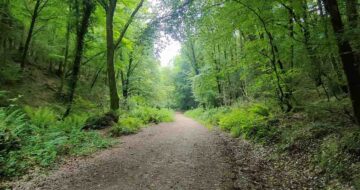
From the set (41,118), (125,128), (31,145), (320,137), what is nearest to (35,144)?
(31,145)

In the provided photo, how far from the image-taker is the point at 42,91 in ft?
54.8

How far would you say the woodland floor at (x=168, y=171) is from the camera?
5129mm

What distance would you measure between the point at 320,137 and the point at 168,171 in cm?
380

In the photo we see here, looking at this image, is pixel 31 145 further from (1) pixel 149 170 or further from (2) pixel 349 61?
(2) pixel 349 61

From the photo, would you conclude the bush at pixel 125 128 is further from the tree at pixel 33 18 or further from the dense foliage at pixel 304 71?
the tree at pixel 33 18

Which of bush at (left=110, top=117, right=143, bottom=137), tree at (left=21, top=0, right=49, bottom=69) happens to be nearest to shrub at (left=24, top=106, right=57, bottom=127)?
bush at (left=110, top=117, right=143, bottom=137)

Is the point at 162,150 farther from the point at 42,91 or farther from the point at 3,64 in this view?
the point at 42,91

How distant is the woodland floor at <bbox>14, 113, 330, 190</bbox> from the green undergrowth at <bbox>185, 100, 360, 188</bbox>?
0.57 meters

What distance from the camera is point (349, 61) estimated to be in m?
5.03

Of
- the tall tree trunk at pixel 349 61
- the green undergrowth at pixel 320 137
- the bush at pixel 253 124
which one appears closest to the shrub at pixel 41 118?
the bush at pixel 253 124

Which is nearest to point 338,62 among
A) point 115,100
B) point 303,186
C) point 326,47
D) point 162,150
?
point 326,47

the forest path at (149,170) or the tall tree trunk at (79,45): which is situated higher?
the tall tree trunk at (79,45)

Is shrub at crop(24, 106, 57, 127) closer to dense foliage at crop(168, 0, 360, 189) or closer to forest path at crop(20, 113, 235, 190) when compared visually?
forest path at crop(20, 113, 235, 190)

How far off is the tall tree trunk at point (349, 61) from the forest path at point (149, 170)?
307 cm
